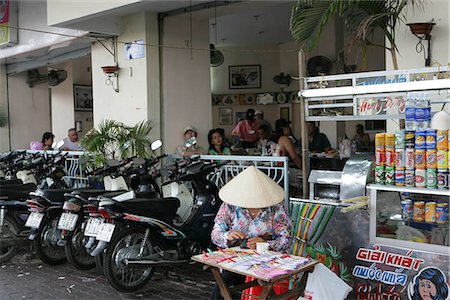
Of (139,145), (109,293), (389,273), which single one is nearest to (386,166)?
(389,273)

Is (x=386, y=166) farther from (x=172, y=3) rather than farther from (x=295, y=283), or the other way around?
(x=172, y=3)

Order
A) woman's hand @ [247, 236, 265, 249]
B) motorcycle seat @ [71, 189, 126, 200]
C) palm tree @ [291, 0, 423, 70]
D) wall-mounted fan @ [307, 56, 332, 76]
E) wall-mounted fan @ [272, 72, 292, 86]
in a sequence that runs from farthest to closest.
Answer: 1. wall-mounted fan @ [272, 72, 292, 86]
2. wall-mounted fan @ [307, 56, 332, 76]
3. motorcycle seat @ [71, 189, 126, 200]
4. palm tree @ [291, 0, 423, 70]
5. woman's hand @ [247, 236, 265, 249]

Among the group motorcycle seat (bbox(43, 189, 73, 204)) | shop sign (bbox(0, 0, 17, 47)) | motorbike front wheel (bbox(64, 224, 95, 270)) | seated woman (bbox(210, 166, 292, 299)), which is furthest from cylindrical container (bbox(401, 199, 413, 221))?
shop sign (bbox(0, 0, 17, 47))

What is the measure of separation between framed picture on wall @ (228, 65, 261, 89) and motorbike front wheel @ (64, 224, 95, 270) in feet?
33.8

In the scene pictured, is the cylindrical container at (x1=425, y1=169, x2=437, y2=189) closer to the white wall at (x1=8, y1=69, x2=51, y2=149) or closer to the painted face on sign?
the painted face on sign

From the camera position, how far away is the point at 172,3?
23.6ft

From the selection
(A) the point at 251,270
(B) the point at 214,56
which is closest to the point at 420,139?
(A) the point at 251,270

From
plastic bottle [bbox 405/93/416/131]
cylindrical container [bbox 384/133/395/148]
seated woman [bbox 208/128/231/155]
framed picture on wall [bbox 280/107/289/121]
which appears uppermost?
framed picture on wall [bbox 280/107/289/121]

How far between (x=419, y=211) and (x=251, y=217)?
4.19ft

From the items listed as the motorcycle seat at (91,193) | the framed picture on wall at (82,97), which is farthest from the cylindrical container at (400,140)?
the framed picture on wall at (82,97)

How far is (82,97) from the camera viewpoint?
496 inches

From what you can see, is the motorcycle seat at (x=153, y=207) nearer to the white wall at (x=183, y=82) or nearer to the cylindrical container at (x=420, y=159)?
the cylindrical container at (x=420, y=159)

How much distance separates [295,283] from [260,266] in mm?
1006

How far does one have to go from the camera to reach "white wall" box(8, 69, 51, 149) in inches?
486
